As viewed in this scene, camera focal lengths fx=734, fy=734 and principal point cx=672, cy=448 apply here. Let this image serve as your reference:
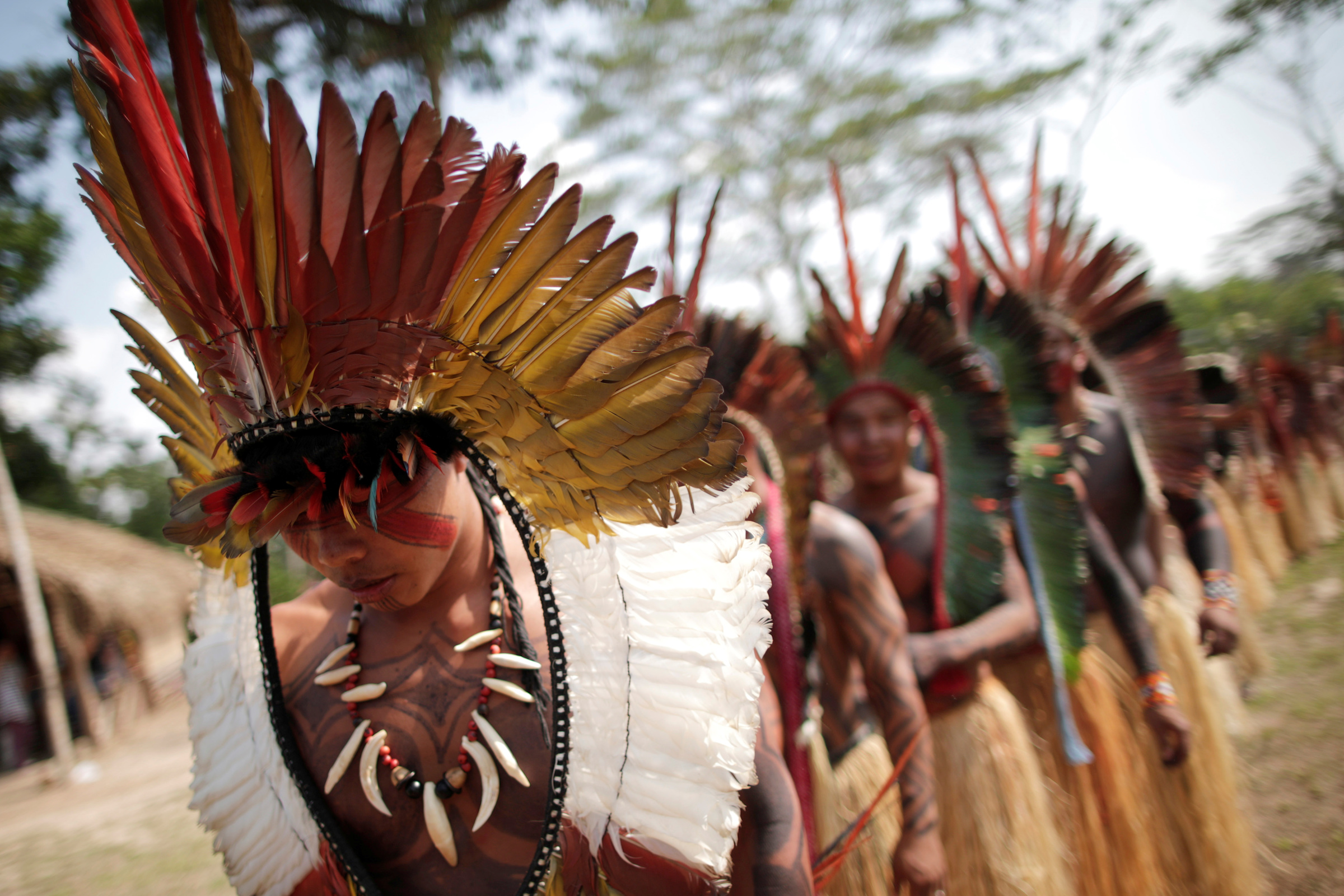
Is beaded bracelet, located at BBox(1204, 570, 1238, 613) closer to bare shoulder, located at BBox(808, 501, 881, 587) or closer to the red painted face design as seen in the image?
bare shoulder, located at BBox(808, 501, 881, 587)

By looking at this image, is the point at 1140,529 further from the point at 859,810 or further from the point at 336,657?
the point at 336,657

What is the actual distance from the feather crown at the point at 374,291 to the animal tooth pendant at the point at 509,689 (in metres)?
0.31

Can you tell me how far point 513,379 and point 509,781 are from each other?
0.70m

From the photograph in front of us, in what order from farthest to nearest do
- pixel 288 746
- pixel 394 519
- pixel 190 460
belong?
pixel 190 460
pixel 288 746
pixel 394 519

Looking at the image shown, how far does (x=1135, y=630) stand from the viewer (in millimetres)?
3143

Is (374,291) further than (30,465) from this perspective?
No

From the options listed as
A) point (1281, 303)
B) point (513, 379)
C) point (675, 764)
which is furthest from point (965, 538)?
point (1281, 303)

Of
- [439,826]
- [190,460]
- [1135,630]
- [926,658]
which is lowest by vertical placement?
[1135,630]

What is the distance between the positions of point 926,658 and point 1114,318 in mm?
2634

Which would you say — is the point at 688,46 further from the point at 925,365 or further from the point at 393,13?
the point at 925,365

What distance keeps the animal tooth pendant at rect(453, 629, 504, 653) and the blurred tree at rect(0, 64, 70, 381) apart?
6.26 m

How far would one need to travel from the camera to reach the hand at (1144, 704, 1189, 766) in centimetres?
281

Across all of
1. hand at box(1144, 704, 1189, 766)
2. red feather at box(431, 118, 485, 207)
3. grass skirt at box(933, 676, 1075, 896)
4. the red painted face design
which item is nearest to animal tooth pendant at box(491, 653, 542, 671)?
the red painted face design

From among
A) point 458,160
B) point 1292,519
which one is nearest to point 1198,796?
point 458,160
